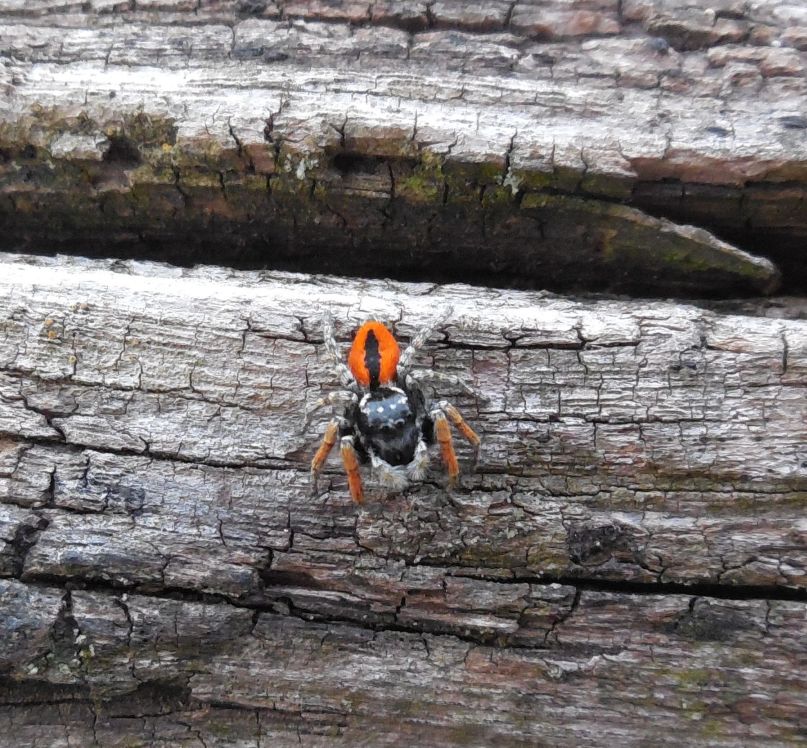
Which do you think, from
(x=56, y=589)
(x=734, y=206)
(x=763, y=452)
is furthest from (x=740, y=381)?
(x=56, y=589)

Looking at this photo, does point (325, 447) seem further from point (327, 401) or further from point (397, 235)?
point (397, 235)

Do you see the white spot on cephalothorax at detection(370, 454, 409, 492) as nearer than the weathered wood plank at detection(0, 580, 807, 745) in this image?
No

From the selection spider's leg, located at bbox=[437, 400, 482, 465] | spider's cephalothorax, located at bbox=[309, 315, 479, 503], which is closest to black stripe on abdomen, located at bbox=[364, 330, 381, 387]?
spider's cephalothorax, located at bbox=[309, 315, 479, 503]

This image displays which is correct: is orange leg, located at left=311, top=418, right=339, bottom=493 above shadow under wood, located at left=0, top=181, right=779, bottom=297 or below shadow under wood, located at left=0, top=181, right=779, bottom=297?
below

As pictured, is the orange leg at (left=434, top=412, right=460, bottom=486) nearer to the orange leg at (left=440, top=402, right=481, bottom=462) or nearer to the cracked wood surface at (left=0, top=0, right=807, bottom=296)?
the orange leg at (left=440, top=402, right=481, bottom=462)

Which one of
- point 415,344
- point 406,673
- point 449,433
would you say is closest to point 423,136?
point 415,344

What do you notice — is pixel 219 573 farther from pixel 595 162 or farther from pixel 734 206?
pixel 734 206

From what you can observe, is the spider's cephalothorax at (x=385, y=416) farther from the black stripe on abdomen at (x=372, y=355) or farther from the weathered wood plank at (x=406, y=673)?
the weathered wood plank at (x=406, y=673)
